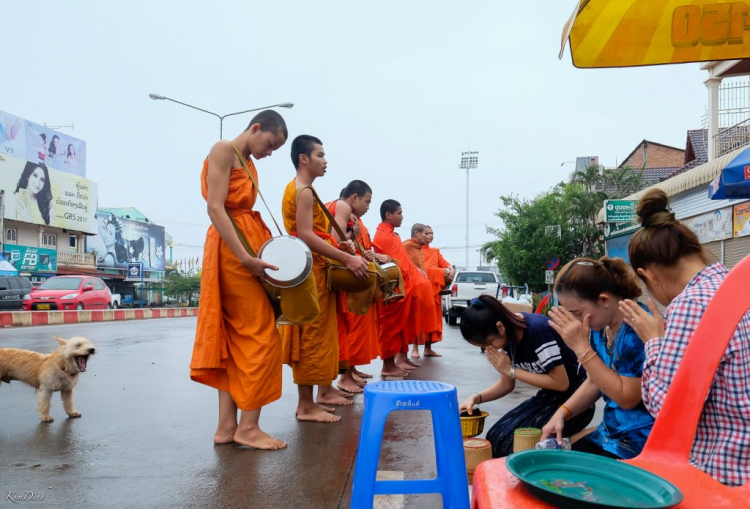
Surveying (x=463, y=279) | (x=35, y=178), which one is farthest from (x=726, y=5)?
(x=35, y=178)

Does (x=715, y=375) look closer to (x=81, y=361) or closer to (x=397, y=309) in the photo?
(x=81, y=361)

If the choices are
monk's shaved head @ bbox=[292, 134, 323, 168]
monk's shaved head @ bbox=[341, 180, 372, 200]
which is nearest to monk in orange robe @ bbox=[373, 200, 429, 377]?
monk's shaved head @ bbox=[341, 180, 372, 200]

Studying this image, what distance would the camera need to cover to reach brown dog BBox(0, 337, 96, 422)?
4.22 meters

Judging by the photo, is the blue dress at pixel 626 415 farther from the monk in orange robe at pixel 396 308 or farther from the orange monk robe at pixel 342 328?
the monk in orange robe at pixel 396 308

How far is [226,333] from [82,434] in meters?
1.26

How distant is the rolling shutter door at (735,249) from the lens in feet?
37.0

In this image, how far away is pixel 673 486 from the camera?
1.12 meters

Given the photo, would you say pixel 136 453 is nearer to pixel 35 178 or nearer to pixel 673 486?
pixel 673 486

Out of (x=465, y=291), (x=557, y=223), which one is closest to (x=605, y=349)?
(x=465, y=291)

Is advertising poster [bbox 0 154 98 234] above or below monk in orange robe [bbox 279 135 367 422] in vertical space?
above

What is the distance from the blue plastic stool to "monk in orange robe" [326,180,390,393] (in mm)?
2525

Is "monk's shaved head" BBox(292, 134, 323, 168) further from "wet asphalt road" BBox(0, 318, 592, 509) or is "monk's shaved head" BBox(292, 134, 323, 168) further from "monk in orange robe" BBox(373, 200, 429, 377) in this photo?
"monk in orange robe" BBox(373, 200, 429, 377)

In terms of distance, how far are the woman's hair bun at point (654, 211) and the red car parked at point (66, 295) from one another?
20.8 m

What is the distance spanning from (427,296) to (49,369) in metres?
3.86
